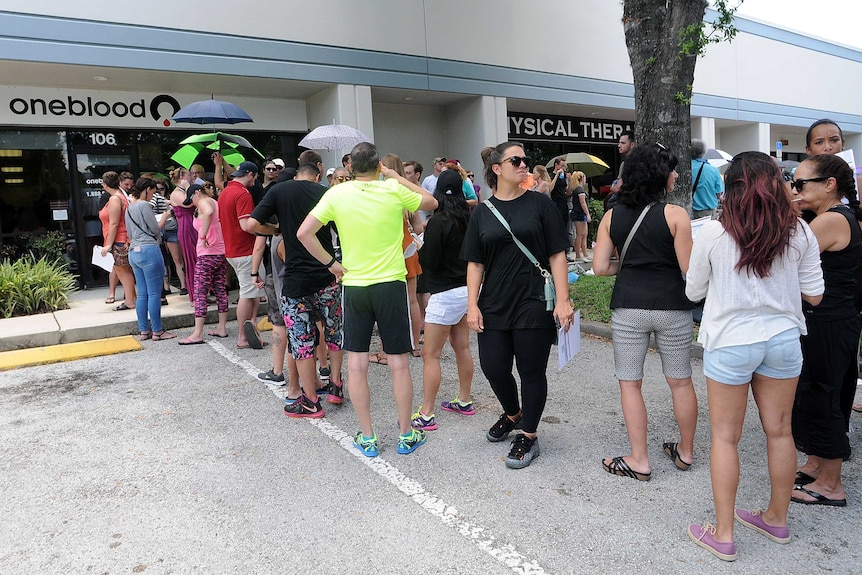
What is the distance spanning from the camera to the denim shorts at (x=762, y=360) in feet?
8.87

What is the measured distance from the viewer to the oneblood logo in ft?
33.4

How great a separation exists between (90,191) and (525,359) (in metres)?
9.97

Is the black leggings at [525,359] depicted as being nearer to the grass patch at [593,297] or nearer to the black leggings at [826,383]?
the black leggings at [826,383]

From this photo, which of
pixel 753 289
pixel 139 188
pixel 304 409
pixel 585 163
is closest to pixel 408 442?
pixel 304 409

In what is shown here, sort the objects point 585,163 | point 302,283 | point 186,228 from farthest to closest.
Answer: point 585,163
point 186,228
point 302,283

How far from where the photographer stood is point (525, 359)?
150 inches

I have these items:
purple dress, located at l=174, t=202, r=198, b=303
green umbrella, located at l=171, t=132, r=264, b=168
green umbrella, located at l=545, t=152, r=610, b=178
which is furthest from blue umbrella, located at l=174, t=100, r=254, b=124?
green umbrella, located at l=545, t=152, r=610, b=178

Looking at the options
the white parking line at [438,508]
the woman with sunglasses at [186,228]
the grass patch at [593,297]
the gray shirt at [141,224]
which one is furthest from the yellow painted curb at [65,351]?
the grass patch at [593,297]

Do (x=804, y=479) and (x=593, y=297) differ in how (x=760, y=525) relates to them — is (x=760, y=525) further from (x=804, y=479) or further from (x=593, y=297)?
(x=593, y=297)

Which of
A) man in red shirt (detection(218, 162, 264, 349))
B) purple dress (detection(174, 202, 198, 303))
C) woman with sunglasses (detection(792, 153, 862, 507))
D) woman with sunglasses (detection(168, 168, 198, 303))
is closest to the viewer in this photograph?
woman with sunglasses (detection(792, 153, 862, 507))

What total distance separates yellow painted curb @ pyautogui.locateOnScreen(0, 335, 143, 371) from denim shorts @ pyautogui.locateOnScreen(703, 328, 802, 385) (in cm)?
642

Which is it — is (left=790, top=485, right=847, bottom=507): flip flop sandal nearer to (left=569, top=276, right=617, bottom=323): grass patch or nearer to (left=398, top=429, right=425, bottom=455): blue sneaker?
(left=398, top=429, right=425, bottom=455): blue sneaker

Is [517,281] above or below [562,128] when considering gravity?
below

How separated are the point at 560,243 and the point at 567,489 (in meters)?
1.43
